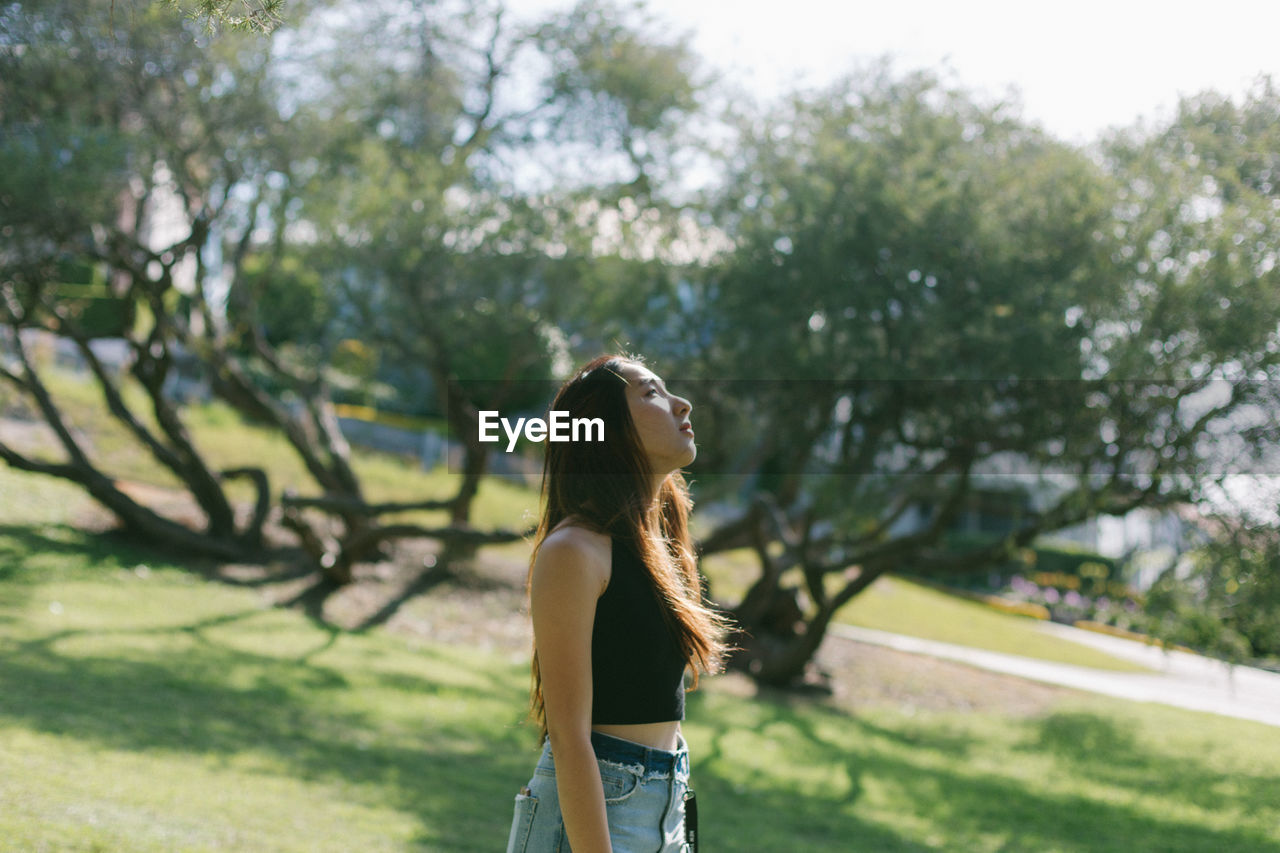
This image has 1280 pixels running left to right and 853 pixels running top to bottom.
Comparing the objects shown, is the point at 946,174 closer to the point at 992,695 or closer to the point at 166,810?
the point at 992,695

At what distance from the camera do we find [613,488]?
2.31m

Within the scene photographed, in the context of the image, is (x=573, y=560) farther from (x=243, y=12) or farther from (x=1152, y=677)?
(x=1152, y=677)

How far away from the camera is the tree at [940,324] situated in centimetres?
928

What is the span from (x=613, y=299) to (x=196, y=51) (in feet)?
17.7

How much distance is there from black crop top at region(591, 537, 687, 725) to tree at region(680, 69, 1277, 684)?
791cm

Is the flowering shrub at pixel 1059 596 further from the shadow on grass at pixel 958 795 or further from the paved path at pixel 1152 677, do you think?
the shadow on grass at pixel 958 795

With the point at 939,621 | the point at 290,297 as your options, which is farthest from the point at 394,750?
the point at 939,621

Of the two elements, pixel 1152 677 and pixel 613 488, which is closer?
pixel 613 488

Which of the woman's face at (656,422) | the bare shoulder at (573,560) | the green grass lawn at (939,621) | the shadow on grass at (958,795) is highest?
the woman's face at (656,422)

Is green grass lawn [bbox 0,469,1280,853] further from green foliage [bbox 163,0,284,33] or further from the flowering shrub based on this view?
the flowering shrub

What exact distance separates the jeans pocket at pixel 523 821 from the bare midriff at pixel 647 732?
200 millimetres

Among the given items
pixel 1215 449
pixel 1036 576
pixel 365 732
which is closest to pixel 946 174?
pixel 1215 449

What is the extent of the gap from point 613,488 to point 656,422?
18 centimetres

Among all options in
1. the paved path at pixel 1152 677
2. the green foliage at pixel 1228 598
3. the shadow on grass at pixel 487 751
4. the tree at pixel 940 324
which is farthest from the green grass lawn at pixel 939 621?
the green foliage at pixel 1228 598
